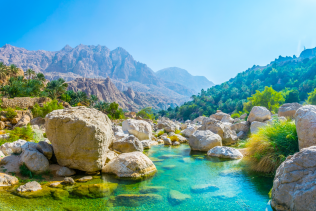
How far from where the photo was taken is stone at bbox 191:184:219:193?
6.98 m

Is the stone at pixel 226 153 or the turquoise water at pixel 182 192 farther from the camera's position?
the stone at pixel 226 153

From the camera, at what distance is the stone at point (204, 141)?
14047mm

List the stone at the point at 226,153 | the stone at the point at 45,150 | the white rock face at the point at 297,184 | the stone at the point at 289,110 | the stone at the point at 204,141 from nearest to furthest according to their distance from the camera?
the white rock face at the point at 297,184
the stone at the point at 45,150
the stone at the point at 226,153
the stone at the point at 204,141
the stone at the point at 289,110

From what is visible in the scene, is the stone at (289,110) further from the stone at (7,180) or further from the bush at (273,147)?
the stone at (7,180)

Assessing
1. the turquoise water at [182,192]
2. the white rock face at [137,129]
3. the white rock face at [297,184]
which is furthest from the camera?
the white rock face at [137,129]

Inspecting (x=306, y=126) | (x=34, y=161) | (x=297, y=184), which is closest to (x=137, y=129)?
(x=34, y=161)

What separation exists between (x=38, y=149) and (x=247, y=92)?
106695mm

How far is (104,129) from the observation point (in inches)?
328

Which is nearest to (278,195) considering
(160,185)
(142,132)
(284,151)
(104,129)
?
(284,151)

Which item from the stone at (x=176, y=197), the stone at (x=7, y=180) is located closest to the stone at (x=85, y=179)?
the stone at (x=7, y=180)

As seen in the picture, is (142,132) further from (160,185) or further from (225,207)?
(225,207)

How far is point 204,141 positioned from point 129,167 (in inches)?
305

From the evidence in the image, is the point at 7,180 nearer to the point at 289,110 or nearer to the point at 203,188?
the point at 203,188

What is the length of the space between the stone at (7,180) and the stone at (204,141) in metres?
11.5
